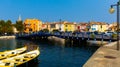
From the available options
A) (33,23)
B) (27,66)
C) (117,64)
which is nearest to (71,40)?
(27,66)

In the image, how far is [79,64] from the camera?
126ft

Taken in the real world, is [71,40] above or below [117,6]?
below

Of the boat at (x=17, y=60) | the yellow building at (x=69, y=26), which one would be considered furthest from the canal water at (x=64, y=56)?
the yellow building at (x=69, y=26)

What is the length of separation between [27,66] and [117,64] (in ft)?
52.9

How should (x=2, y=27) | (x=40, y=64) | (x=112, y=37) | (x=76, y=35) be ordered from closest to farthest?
1. (x=40, y=64)
2. (x=112, y=37)
3. (x=76, y=35)
4. (x=2, y=27)

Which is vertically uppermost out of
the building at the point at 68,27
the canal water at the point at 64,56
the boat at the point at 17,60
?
the building at the point at 68,27

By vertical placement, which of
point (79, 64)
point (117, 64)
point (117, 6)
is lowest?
point (79, 64)

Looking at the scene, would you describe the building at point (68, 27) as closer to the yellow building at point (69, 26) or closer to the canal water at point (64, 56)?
the yellow building at point (69, 26)

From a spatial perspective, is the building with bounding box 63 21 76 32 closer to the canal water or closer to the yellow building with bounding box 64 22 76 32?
the yellow building with bounding box 64 22 76 32

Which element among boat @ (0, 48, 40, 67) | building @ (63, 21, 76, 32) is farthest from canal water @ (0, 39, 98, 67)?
building @ (63, 21, 76, 32)

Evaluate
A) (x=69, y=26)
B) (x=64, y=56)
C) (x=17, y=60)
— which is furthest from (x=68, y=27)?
(x=17, y=60)

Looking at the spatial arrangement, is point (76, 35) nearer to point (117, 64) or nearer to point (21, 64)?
point (21, 64)

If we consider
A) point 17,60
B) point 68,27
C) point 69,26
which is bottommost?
point 17,60

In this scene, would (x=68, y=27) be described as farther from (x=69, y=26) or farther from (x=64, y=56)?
(x=64, y=56)
